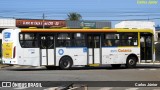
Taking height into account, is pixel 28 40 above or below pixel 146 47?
above

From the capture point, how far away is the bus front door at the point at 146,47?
1294 inches

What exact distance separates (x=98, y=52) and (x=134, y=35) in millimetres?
3132

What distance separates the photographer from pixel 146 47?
109ft

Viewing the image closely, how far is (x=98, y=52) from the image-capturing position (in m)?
30.9

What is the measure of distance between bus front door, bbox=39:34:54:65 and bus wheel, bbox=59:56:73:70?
77 centimetres

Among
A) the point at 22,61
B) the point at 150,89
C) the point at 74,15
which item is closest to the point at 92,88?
the point at 150,89

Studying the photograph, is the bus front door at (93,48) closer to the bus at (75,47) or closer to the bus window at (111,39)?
the bus at (75,47)

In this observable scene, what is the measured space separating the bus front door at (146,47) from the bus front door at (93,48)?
12.3 ft

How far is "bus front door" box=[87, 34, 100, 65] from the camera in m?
30.7

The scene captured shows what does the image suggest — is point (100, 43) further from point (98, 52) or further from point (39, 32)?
point (39, 32)

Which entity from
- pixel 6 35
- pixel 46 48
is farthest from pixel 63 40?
pixel 6 35

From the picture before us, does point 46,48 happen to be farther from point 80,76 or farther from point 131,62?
point 131,62

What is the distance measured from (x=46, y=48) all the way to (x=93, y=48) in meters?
3.38

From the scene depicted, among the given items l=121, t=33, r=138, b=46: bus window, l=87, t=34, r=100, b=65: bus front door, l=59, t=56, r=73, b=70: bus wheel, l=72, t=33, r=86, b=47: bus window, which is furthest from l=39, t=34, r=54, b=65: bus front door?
l=121, t=33, r=138, b=46: bus window
